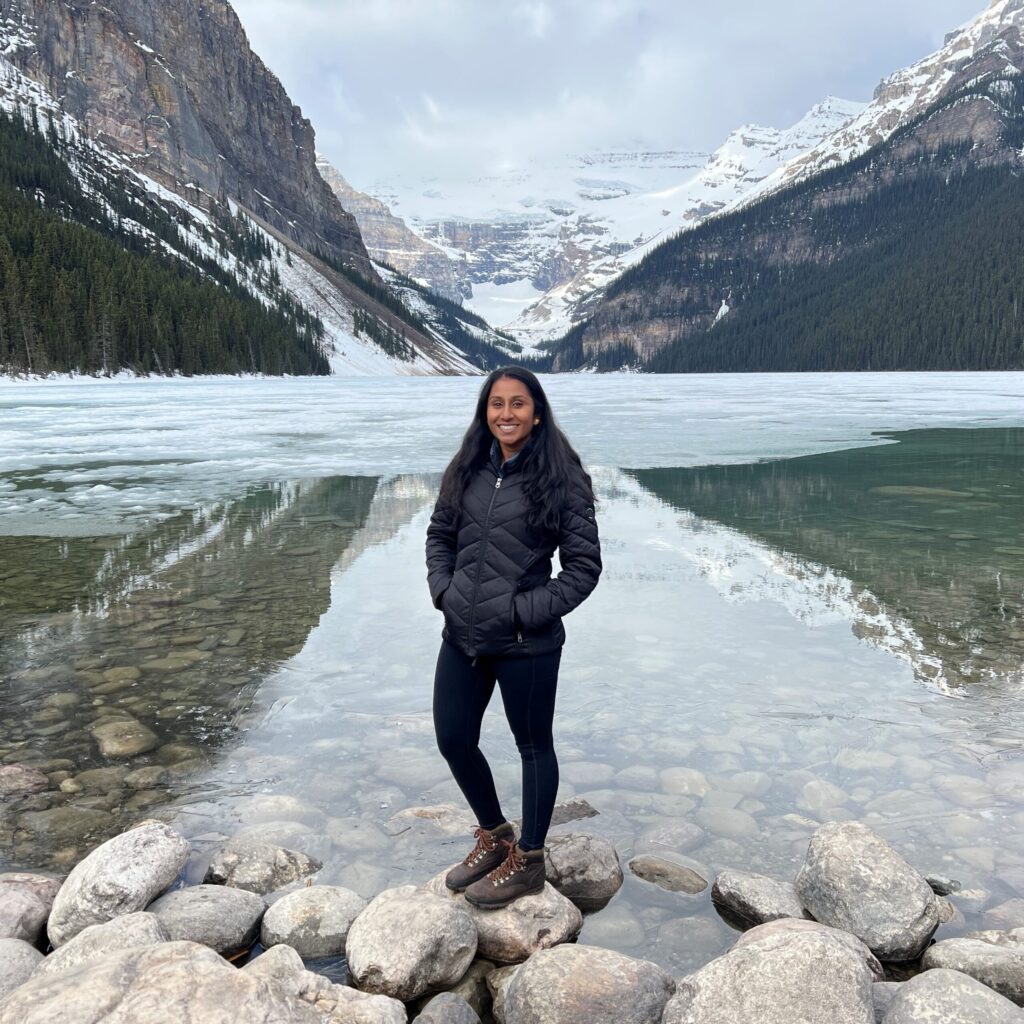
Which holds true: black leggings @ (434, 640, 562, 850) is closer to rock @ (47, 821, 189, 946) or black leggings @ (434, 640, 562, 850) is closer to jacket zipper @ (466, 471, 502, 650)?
jacket zipper @ (466, 471, 502, 650)

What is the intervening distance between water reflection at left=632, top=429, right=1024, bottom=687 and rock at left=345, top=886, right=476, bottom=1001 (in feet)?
15.7

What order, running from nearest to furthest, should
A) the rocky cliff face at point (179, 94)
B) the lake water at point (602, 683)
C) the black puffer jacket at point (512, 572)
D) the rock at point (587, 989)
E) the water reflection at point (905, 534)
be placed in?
the rock at point (587, 989) → the black puffer jacket at point (512, 572) → the lake water at point (602, 683) → the water reflection at point (905, 534) → the rocky cliff face at point (179, 94)

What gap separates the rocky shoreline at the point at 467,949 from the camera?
2.55 meters

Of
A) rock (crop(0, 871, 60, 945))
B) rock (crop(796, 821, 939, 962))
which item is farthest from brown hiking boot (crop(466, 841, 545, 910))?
rock (crop(0, 871, 60, 945))

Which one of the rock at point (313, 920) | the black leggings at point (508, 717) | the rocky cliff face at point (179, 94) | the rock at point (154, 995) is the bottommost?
the rock at point (313, 920)

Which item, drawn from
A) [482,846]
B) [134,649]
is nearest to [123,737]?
[134,649]

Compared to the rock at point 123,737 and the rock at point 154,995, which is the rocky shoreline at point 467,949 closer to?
the rock at point 154,995

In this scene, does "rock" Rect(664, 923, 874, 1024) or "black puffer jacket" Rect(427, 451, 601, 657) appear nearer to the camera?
"rock" Rect(664, 923, 874, 1024)

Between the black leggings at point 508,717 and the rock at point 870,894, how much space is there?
1278 millimetres

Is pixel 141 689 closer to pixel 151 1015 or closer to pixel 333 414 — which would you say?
pixel 151 1015

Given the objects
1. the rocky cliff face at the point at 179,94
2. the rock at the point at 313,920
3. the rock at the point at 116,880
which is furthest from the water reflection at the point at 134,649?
the rocky cliff face at the point at 179,94

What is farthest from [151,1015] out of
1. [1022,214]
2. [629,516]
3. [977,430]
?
[1022,214]

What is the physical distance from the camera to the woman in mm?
3527

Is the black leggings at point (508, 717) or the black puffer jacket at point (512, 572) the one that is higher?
the black puffer jacket at point (512, 572)
